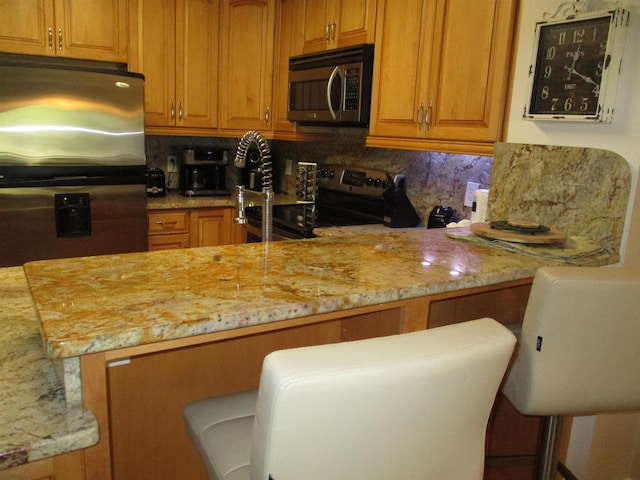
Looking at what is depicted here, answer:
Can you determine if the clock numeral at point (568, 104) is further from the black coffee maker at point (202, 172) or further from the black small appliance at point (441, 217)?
the black coffee maker at point (202, 172)

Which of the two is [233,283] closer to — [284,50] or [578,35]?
[578,35]

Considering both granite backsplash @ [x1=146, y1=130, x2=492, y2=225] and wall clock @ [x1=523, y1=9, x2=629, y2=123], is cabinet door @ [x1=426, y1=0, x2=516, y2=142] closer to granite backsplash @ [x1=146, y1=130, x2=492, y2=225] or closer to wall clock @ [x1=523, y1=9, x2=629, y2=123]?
wall clock @ [x1=523, y1=9, x2=629, y2=123]

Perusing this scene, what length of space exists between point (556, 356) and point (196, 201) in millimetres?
2616

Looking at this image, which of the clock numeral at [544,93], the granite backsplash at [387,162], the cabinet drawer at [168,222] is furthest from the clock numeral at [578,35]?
the cabinet drawer at [168,222]

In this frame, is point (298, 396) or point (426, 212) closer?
point (298, 396)

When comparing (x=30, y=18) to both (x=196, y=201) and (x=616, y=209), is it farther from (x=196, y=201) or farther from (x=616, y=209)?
(x=616, y=209)

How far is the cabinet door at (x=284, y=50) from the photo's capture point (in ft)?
11.0

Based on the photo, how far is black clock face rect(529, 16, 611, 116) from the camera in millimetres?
1742

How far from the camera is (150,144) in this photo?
12.5 feet

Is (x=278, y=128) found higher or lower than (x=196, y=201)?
higher

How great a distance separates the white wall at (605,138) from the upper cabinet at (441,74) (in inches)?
2.8

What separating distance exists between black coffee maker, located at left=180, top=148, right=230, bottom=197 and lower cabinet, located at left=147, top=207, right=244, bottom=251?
0.25 meters

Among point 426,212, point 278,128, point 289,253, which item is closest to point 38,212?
point 278,128

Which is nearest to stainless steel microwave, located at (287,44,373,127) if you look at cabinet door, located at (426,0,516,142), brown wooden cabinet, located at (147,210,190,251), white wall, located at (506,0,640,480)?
cabinet door, located at (426,0,516,142)
